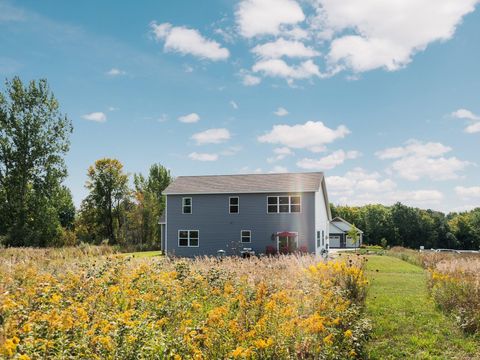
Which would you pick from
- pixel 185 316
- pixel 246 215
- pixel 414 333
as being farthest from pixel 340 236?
pixel 185 316

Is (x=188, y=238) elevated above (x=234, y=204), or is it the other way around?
(x=234, y=204)

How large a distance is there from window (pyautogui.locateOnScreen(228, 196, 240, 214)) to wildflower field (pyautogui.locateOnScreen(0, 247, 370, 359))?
21534 mm

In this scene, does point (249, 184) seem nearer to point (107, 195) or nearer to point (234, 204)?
point (234, 204)

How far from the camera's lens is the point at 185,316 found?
21.1 feet

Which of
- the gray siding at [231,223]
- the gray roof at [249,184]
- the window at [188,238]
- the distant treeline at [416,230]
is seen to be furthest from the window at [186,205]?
the distant treeline at [416,230]

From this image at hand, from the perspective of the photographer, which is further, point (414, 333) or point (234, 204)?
point (234, 204)

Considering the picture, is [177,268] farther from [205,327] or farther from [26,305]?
[205,327]

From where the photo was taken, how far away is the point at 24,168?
36.1 m

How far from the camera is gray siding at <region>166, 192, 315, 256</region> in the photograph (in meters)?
31.5

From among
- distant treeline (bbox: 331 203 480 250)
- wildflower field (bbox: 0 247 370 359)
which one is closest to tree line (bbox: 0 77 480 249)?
distant treeline (bbox: 331 203 480 250)

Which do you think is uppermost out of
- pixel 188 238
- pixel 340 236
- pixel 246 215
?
pixel 246 215

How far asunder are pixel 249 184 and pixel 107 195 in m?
26.9

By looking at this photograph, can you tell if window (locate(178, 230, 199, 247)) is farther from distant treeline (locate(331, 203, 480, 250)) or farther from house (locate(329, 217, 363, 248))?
distant treeline (locate(331, 203, 480, 250))

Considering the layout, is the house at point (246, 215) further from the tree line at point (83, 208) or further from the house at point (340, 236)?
the house at point (340, 236)
